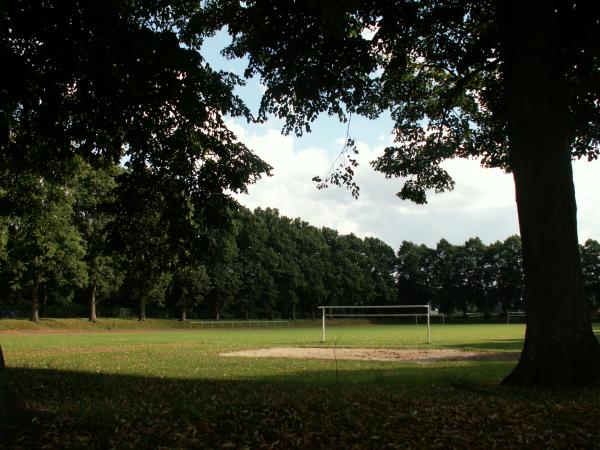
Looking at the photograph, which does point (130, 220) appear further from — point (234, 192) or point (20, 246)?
point (20, 246)

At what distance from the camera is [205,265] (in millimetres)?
16297

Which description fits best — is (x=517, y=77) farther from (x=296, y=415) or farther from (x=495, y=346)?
(x=495, y=346)

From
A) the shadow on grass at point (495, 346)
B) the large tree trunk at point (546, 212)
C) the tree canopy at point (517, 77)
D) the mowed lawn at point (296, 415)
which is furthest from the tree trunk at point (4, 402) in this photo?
the shadow on grass at point (495, 346)

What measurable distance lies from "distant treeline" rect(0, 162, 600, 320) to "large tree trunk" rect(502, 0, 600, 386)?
5.98 meters

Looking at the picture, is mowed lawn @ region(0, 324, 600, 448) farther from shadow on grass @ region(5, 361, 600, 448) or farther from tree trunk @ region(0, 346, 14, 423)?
tree trunk @ region(0, 346, 14, 423)

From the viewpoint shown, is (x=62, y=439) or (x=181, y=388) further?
(x=181, y=388)

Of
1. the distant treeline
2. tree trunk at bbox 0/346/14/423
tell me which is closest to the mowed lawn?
tree trunk at bbox 0/346/14/423

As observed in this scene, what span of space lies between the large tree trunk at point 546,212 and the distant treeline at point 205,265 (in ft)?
19.6

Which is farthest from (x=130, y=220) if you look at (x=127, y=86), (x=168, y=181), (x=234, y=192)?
(x=127, y=86)

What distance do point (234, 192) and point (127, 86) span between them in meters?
3.19

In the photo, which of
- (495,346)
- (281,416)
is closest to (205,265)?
(281,416)

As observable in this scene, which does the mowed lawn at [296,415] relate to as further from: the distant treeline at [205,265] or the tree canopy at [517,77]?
the distant treeline at [205,265]

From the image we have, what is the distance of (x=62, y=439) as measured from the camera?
20.5ft

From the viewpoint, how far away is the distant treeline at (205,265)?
13.1 m
